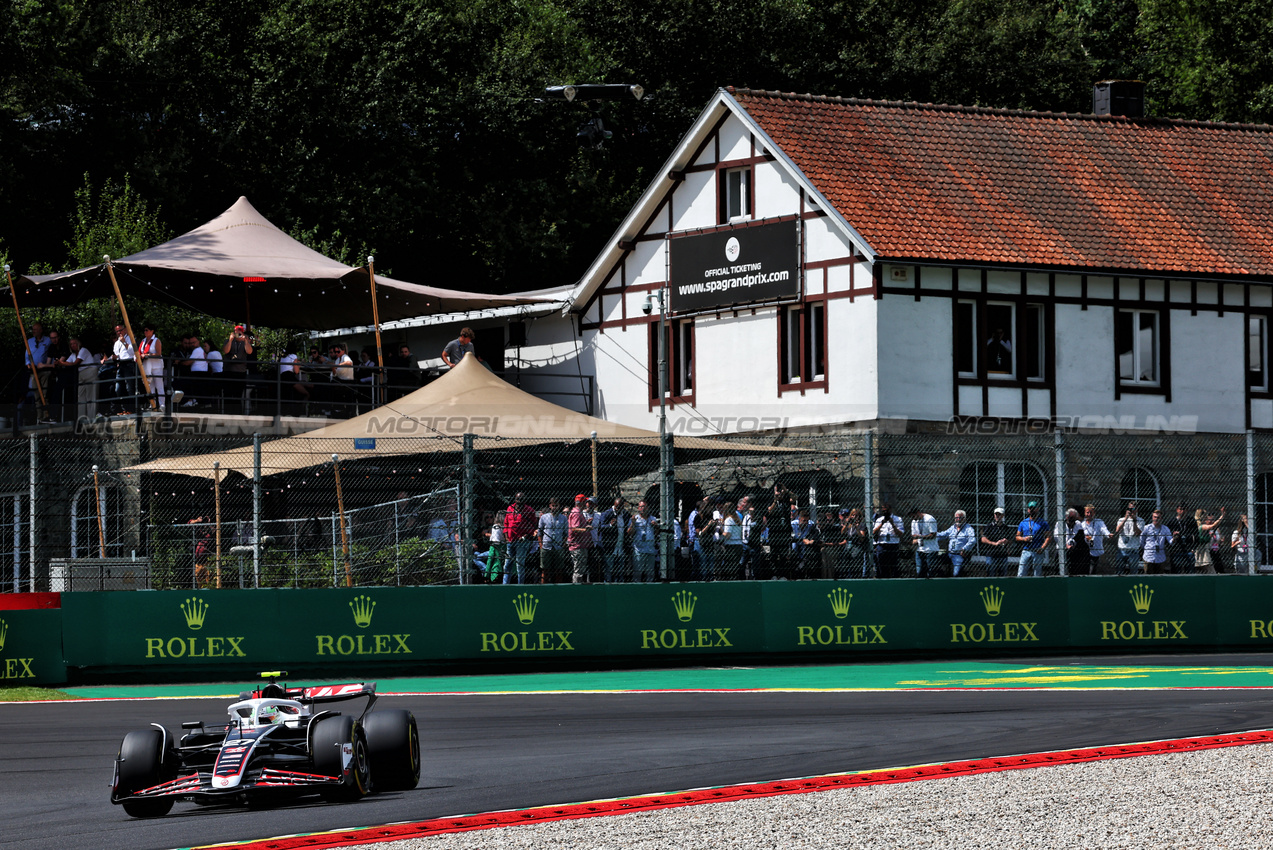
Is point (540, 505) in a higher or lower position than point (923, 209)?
lower

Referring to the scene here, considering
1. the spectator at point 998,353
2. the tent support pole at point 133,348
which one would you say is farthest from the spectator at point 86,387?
the spectator at point 998,353

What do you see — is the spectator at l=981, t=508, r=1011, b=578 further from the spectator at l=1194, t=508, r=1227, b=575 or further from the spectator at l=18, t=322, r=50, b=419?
the spectator at l=18, t=322, r=50, b=419

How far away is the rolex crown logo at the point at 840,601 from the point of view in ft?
70.2

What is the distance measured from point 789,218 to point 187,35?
68.0 ft

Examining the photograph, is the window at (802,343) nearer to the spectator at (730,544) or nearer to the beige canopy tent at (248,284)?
the beige canopy tent at (248,284)

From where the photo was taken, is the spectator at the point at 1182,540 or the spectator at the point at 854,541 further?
the spectator at the point at 1182,540

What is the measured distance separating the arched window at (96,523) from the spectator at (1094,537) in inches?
448

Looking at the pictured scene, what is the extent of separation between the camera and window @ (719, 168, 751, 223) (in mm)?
34250

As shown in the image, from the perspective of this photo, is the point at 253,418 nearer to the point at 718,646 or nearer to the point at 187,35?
the point at 718,646

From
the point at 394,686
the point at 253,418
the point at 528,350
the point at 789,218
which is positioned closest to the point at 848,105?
the point at 789,218

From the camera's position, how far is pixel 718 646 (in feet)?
69.2

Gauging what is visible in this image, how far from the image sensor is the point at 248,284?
30109mm

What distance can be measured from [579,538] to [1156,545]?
7.32m

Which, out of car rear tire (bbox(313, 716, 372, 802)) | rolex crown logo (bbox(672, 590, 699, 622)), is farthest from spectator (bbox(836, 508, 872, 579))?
car rear tire (bbox(313, 716, 372, 802))
